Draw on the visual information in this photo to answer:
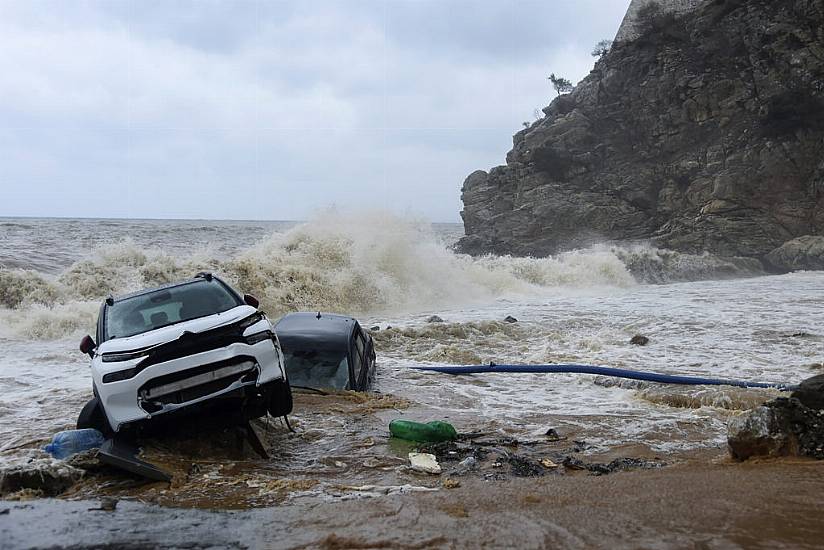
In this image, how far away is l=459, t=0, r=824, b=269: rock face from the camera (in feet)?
109

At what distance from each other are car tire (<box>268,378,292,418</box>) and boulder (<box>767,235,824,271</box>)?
31021 millimetres

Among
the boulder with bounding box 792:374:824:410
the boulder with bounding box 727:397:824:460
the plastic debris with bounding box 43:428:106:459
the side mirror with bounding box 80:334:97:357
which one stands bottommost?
the plastic debris with bounding box 43:428:106:459

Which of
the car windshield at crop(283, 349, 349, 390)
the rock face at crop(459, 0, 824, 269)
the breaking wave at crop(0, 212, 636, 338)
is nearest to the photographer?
the car windshield at crop(283, 349, 349, 390)

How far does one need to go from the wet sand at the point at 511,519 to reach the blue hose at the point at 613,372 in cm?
451

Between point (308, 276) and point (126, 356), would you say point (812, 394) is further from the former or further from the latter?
point (308, 276)

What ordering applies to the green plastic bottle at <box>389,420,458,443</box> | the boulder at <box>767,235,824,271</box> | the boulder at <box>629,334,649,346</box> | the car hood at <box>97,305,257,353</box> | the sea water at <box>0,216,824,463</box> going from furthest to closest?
the boulder at <box>767,235,824,271</box> → the boulder at <box>629,334,649,346</box> → the sea water at <box>0,216,824,463</box> → the green plastic bottle at <box>389,420,458,443</box> → the car hood at <box>97,305,257,353</box>

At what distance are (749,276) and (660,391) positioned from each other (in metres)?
26.4

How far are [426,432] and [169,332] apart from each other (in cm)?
250

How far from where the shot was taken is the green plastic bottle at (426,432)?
19.5 ft

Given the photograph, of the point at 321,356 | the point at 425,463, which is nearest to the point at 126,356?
the point at 425,463

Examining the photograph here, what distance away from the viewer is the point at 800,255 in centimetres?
3027

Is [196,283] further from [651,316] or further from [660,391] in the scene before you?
[651,316]

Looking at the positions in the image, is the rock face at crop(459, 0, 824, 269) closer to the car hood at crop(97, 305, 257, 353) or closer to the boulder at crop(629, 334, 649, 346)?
the boulder at crop(629, 334, 649, 346)

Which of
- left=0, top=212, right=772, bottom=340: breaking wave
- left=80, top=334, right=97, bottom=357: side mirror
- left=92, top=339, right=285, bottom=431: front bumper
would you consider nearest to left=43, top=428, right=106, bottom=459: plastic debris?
left=92, top=339, right=285, bottom=431: front bumper
